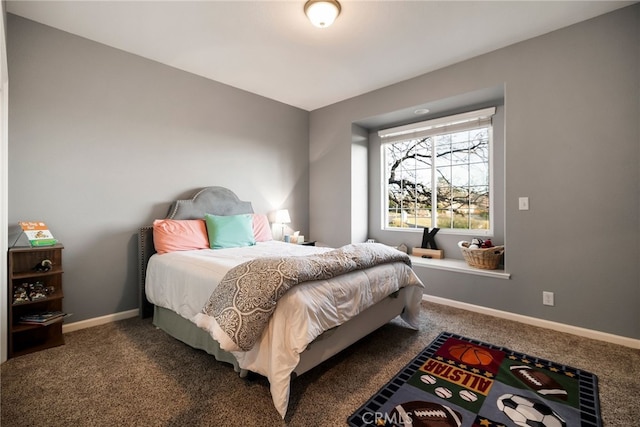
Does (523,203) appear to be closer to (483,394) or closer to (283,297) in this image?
(483,394)

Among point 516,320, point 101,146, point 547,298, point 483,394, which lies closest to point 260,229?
point 101,146

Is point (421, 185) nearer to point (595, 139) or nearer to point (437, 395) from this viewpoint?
point (595, 139)

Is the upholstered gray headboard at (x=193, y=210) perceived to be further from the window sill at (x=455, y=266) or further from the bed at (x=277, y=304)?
the window sill at (x=455, y=266)

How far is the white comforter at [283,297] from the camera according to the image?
5.13 ft

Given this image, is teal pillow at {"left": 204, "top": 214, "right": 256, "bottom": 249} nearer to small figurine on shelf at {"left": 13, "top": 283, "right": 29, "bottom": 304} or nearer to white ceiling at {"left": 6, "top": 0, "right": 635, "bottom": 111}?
small figurine on shelf at {"left": 13, "top": 283, "right": 29, "bottom": 304}

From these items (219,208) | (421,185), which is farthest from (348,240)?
(219,208)

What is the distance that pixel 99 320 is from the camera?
2.83m

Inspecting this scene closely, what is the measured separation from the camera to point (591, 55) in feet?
8.30

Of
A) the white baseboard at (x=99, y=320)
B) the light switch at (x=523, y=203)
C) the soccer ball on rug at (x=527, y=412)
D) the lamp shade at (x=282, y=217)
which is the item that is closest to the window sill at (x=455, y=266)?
the light switch at (x=523, y=203)

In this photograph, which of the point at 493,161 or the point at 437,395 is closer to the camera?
the point at 437,395

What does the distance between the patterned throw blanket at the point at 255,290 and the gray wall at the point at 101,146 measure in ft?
5.78

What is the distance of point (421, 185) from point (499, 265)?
1.46 m

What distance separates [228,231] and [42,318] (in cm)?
158

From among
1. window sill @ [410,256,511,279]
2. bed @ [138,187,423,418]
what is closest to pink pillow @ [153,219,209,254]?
bed @ [138,187,423,418]
